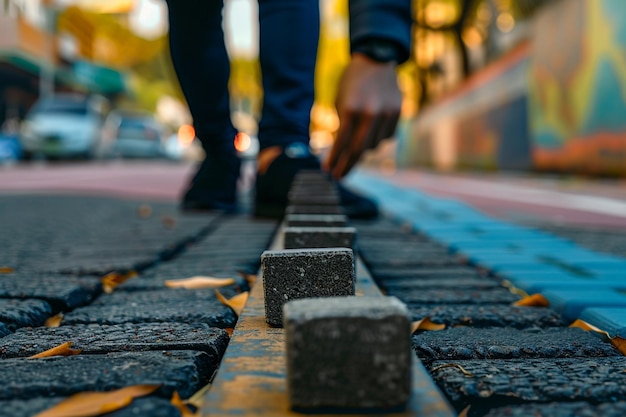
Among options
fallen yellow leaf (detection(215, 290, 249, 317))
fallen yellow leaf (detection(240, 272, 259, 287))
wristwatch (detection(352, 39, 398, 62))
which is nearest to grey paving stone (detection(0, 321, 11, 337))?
fallen yellow leaf (detection(215, 290, 249, 317))

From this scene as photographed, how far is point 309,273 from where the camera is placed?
1.44 metres

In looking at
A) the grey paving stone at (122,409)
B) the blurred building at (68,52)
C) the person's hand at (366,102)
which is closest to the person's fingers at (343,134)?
the person's hand at (366,102)

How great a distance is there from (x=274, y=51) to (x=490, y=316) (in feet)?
7.71

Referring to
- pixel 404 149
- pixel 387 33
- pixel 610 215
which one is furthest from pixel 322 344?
pixel 404 149

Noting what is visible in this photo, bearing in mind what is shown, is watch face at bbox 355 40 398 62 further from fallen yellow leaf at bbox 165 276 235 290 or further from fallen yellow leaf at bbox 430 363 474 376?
fallen yellow leaf at bbox 430 363 474 376

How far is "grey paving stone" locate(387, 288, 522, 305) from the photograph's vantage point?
1.98 meters

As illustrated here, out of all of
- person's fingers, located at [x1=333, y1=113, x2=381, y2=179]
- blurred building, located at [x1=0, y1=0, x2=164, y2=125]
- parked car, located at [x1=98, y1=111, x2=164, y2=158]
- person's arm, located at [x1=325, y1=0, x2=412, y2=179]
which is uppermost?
blurred building, located at [x1=0, y1=0, x2=164, y2=125]

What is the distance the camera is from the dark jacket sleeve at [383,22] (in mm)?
3066

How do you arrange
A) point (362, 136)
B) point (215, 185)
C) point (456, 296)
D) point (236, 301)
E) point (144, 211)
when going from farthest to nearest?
point (144, 211)
point (215, 185)
point (362, 136)
point (456, 296)
point (236, 301)

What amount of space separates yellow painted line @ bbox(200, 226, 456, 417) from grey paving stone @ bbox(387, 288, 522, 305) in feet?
2.03

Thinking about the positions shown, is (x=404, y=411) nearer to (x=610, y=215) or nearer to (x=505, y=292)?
(x=505, y=292)

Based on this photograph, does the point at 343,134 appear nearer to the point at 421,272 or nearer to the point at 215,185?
the point at 421,272

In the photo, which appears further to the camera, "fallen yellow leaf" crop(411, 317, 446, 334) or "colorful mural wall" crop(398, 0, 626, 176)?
"colorful mural wall" crop(398, 0, 626, 176)

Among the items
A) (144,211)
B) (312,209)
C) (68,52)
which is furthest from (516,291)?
(68,52)
